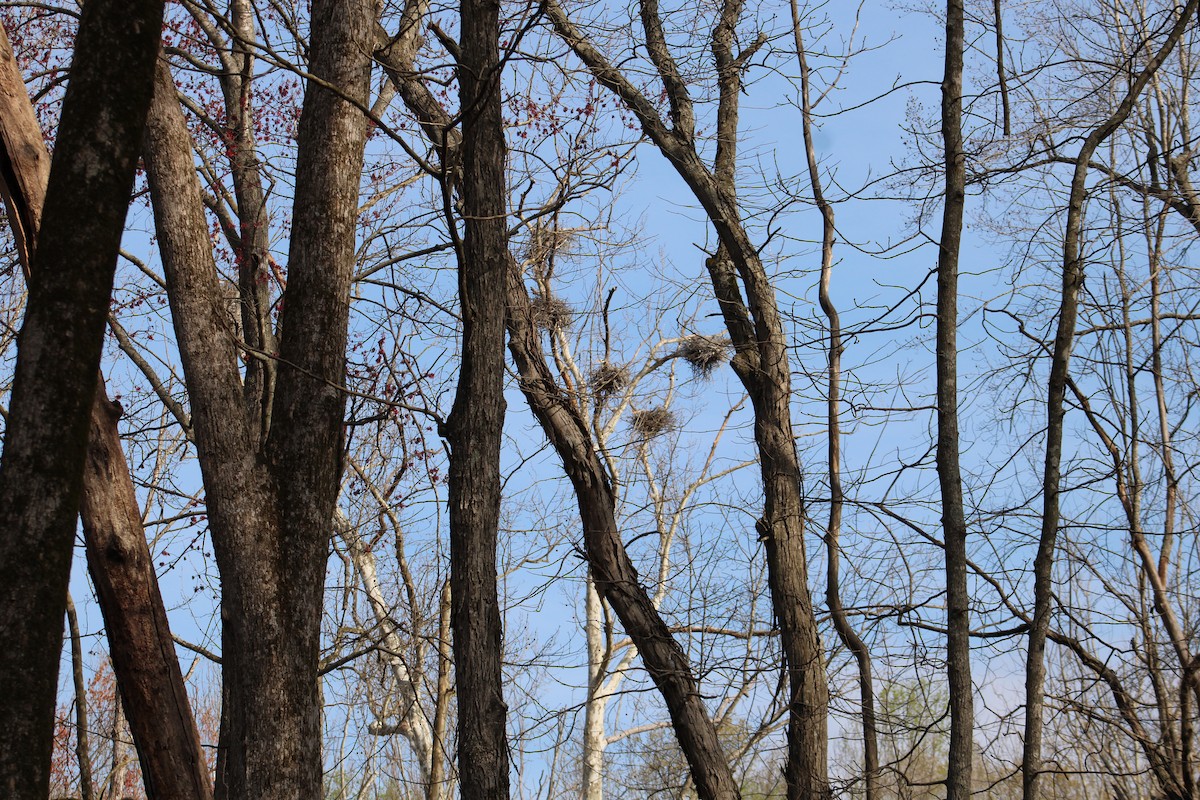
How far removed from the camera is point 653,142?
685 centimetres

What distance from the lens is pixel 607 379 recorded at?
1055 centimetres

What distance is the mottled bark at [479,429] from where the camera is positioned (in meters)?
4.45

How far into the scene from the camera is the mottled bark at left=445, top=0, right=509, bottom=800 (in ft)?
14.6

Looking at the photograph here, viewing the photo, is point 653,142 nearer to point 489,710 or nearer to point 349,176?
point 349,176

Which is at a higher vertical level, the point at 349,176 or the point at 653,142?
the point at 653,142

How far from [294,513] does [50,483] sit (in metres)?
1.65

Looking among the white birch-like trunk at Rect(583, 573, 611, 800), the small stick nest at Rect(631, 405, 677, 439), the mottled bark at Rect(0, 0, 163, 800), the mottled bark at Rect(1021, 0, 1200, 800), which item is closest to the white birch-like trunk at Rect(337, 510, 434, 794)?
the white birch-like trunk at Rect(583, 573, 611, 800)

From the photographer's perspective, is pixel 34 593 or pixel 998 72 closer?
pixel 34 593

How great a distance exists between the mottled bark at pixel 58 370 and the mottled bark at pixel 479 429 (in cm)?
175

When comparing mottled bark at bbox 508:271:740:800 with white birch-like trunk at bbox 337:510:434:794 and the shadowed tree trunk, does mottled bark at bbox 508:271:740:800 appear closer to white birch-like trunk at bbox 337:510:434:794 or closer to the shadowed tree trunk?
the shadowed tree trunk

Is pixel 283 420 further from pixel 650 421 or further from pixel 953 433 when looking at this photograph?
pixel 650 421

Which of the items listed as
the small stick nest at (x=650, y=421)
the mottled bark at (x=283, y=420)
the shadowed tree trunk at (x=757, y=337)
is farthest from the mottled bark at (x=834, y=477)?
the small stick nest at (x=650, y=421)

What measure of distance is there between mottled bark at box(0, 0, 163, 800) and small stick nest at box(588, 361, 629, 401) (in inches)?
306

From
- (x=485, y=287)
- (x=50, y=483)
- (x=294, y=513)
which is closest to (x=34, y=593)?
(x=50, y=483)
